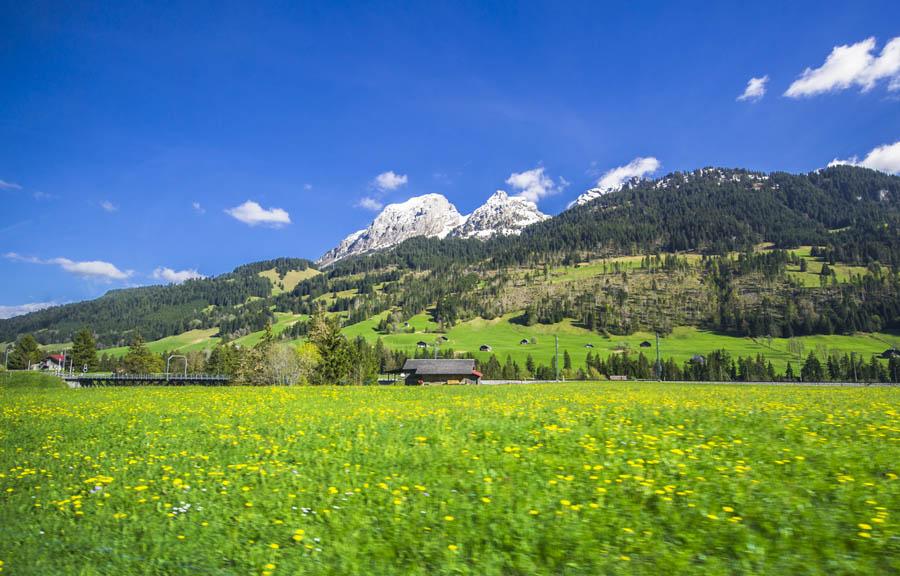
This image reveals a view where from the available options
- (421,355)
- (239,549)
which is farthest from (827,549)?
(421,355)

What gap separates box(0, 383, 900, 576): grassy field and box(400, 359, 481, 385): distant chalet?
4176 inches

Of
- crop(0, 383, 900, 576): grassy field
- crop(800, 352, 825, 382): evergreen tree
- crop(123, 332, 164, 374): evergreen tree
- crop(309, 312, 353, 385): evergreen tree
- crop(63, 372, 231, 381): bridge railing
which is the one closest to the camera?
crop(0, 383, 900, 576): grassy field

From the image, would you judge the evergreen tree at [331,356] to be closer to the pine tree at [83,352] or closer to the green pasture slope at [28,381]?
the green pasture slope at [28,381]

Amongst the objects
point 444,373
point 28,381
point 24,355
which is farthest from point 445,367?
point 24,355

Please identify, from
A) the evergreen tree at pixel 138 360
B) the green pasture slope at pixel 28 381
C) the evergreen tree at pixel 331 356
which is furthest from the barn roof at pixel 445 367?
the evergreen tree at pixel 138 360

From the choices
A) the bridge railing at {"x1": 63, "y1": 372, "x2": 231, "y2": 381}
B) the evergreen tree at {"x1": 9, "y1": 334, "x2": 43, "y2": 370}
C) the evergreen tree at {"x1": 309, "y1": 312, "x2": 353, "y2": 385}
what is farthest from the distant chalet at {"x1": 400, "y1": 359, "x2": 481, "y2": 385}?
the evergreen tree at {"x1": 9, "y1": 334, "x2": 43, "y2": 370}

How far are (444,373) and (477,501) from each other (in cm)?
11205

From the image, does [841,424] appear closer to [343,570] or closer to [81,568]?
[343,570]

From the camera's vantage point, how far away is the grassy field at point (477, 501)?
6.04 meters

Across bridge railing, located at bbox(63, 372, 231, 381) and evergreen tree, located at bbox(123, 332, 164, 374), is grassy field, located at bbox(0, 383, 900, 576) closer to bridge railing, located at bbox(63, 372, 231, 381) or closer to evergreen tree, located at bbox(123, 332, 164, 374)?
bridge railing, located at bbox(63, 372, 231, 381)

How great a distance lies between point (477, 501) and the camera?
7809mm

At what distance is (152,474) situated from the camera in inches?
398

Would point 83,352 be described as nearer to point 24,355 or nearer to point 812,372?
point 24,355

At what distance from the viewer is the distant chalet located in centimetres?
11781
